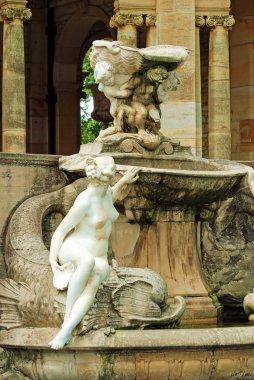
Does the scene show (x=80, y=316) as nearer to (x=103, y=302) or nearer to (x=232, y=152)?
(x=103, y=302)

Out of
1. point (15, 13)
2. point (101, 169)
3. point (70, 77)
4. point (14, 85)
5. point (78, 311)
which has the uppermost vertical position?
point (15, 13)

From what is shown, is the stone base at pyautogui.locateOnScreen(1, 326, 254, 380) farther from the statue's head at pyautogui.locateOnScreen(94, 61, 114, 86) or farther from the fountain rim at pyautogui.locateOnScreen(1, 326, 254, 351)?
the statue's head at pyautogui.locateOnScreen(94, 61, 114, 86)

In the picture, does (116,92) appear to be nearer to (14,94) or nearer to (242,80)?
(14,94)

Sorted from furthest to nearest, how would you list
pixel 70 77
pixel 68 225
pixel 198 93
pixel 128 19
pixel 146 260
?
pixel 70 77, pixel 128 19, pixel 198 93, pixel 146 260, pixel 68 225

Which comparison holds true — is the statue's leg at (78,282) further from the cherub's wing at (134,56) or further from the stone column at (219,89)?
the stone column at (219,89)

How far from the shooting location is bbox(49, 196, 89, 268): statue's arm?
14922 millimetres

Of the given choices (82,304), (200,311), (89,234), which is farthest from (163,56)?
(82,304)

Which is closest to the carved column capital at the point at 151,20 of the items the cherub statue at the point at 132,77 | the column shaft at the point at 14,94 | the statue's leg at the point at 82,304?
the column shaft at the point at 14,94

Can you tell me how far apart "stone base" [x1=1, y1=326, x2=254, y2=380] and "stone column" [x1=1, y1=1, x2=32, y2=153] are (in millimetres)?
19497

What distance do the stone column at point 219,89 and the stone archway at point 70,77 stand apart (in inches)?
324

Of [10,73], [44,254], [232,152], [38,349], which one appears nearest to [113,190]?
[44,254]

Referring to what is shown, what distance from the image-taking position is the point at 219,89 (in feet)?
115

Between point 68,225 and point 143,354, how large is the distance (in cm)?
143

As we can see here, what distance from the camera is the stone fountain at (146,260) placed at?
14641 millimetres
